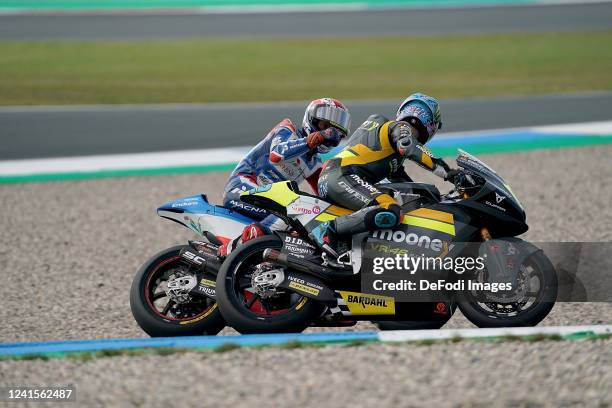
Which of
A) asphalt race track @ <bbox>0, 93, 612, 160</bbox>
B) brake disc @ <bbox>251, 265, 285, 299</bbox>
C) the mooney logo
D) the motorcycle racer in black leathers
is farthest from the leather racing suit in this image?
asphalt race track @ <bbox>0, 93, 612, 160</bbox>

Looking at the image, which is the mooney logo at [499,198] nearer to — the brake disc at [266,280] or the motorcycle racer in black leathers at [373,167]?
the motorcycle racer in black leathers at [373,167]

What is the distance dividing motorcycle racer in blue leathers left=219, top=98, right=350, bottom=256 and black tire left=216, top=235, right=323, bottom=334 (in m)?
0.28

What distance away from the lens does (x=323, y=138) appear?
22.2 ft

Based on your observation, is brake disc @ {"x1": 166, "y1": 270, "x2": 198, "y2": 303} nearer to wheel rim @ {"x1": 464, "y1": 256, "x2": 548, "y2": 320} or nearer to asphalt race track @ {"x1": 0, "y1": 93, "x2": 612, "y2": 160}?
wheel rim @ {"x1": 464, "y1": 256, "x2": 548, "y2": 320}

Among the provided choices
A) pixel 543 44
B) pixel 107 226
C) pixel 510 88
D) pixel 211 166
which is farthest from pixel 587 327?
pixel 543 44

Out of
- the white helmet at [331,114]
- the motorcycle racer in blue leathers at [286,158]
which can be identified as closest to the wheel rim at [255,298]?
the motorcycle racer in blue leathers at [286,158]

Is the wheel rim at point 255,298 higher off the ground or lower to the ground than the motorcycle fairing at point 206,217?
lower

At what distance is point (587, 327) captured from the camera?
5.87 m

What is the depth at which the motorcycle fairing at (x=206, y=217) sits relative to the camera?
6938 mm

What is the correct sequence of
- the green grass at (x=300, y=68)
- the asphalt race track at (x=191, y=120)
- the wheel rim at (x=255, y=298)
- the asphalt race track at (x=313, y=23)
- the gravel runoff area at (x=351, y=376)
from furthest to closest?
the asphalt race track at (x=313, y=23), the green grass at (x=300, y=68), the asphalt race track at (x=191, y=120), the wheel rim at (x=255, y=298), the gravel runoff area at (x=351, y=376)

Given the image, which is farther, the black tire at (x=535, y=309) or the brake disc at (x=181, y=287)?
the brake disc at (x=181, y=287)

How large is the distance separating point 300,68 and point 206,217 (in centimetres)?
1594

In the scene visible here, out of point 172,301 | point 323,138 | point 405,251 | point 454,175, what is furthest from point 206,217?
point 454,175

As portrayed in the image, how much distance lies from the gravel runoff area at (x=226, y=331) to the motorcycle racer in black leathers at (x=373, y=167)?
107 centimetres
